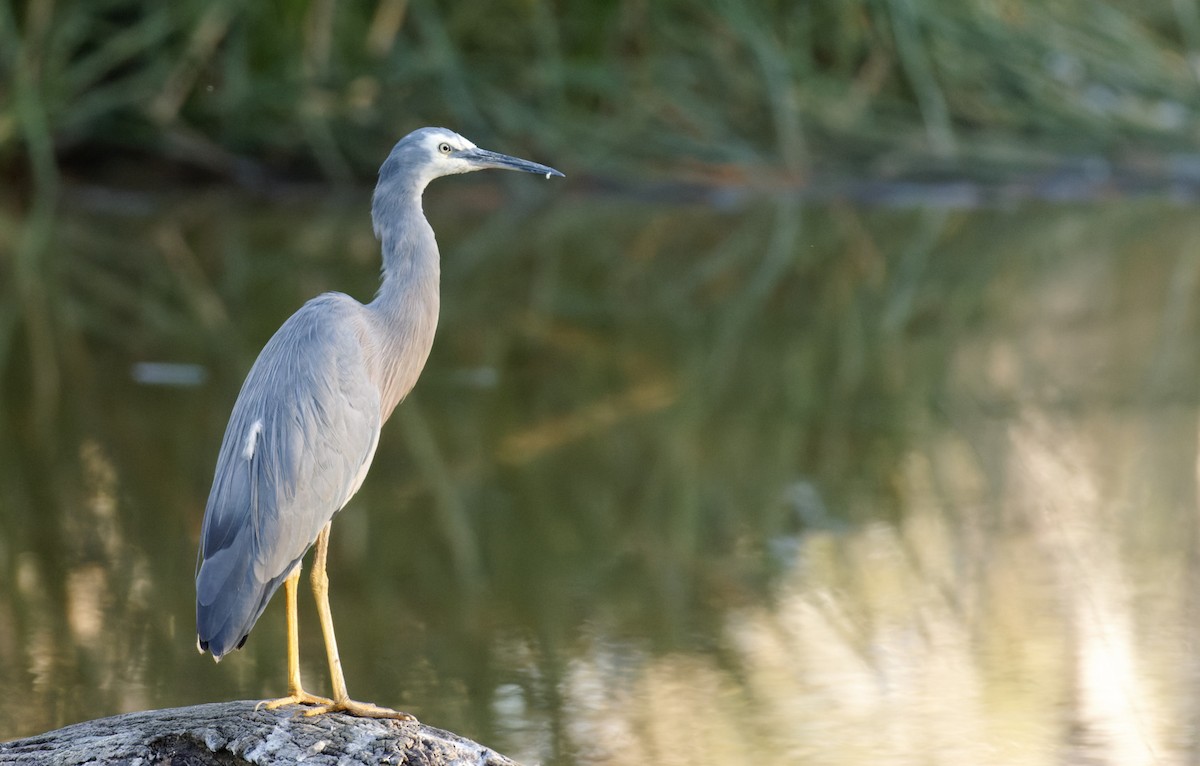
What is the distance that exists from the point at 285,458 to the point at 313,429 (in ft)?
0.22

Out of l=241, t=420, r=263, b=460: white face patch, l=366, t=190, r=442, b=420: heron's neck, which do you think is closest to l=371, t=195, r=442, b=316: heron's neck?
l=366, t=190, r=442, b=420: heron's neck

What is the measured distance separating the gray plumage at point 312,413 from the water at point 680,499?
2.13 feet

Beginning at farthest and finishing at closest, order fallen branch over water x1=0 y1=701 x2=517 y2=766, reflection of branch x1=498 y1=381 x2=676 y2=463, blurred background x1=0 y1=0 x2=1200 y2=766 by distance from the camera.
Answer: reflection of branch x1=498 y1=381 x2=676 y2=463 → blurred background x1=0 y1=0 x2=1200 y2=766 → fallen branch over water x1=0 y1=701 x2=517 y2=766

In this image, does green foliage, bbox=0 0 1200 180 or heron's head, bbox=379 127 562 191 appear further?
green foliage, bbox=0 0 1200 180

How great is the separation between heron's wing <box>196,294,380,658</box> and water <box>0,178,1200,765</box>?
0.64m

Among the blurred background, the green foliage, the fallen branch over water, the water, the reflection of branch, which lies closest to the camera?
the fallen branch over water

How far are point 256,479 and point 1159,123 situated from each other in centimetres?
985

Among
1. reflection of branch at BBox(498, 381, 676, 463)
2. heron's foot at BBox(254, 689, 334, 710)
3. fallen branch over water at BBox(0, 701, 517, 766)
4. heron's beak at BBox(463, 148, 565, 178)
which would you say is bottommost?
fallen branch over water at BBox(0, 701, 517, 766)

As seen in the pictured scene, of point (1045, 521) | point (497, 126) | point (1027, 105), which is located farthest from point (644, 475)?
point (1027, 105)

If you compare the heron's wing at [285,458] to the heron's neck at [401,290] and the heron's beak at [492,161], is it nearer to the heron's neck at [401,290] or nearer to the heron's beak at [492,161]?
the heron's neck at [401,290]

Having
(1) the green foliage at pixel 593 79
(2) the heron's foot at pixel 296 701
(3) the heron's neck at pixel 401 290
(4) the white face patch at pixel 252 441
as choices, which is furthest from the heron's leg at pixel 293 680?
(1) the green foliage at pixel 593 79

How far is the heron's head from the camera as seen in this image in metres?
3.15

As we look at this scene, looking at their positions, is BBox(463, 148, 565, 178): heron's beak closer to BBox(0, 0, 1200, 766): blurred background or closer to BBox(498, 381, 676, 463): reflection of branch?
BBox(0, 0, 1200, 766): blurred background

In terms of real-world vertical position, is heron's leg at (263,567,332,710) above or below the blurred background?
below
